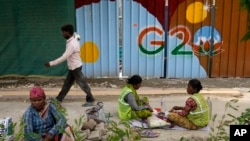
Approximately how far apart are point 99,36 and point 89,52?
413mm

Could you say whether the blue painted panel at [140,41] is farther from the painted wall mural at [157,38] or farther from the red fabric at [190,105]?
the red fabric at [190,105]

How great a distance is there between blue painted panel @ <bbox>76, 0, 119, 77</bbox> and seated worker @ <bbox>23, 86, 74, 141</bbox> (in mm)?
4129

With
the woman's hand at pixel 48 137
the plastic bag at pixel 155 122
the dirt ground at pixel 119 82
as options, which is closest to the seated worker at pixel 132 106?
the plastic bag at pixel 155 122

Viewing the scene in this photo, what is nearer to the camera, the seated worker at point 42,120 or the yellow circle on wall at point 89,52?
the seated worker at point 42,120

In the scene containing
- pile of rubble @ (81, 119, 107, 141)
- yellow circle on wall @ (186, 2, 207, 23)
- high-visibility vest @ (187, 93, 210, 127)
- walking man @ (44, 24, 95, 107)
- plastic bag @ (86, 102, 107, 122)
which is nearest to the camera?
pile of rubble @ (81, 119, 107, 141)

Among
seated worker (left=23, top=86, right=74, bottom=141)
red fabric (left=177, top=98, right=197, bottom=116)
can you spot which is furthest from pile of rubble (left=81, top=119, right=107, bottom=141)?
red fabric (left=177, top=98, right=197, bottom=116)

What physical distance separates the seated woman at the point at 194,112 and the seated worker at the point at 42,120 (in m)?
1.92

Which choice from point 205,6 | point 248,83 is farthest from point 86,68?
point 248,83

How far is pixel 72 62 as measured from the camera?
623 cm

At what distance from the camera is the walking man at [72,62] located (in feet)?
19.9

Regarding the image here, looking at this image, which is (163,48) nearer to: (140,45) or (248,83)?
(140,45)

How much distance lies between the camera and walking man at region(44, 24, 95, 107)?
6.05 meters

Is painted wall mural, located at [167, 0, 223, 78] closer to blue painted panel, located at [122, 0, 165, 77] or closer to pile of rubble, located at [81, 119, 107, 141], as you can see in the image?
blue painted panel, located at [122, 0, 165, 77]

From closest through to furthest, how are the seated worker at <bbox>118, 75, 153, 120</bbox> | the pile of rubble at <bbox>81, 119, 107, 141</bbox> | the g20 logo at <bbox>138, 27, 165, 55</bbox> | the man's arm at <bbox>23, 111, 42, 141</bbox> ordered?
the man's arm at <bbox>23, 111, 42, 141</bbox>
the pile of rubble at <bbox>81, 119, 107, 141</bbox>
the seated worker at <bbox>118, 75, 153, 120</bbox>
the g20 logo at <bbox>138, 27, 165, 55</bbox>
